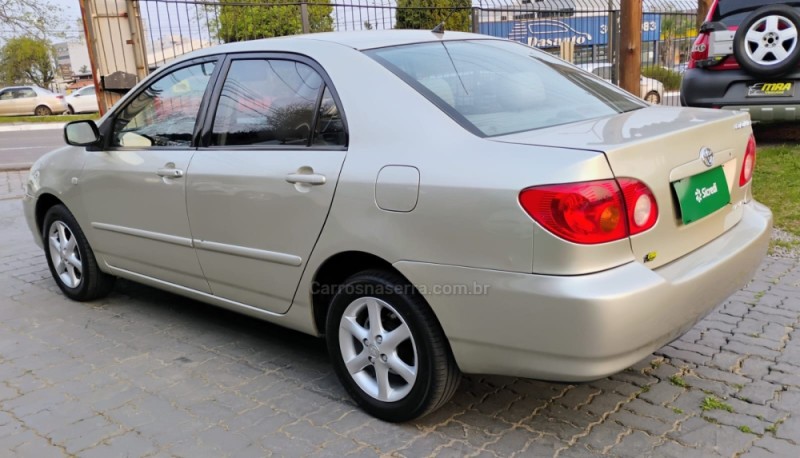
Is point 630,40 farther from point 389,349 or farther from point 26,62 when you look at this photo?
point 26,62

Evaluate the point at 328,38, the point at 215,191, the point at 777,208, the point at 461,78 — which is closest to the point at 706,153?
the point at 461,78

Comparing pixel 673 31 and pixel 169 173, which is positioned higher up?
pixel 673 31

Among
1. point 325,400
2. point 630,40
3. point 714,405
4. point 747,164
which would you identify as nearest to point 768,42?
point 630,40

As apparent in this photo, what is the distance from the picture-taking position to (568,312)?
2217mm

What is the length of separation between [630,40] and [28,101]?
101 ft

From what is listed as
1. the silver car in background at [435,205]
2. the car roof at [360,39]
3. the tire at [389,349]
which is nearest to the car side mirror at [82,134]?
the silver car in background at [435,205]

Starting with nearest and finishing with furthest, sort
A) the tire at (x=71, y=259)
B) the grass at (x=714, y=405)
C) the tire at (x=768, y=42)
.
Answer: the grass at (x=714, y=405)
the tire at (x=71, y=259)
the tire at (x=768, y=42)

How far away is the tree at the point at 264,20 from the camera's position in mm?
8555

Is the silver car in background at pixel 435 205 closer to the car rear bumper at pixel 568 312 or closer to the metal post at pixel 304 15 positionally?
the car rear bumper at pixel 568 312

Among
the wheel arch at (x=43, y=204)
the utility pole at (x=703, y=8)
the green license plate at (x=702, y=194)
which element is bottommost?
the wheel arch at (x=43, y=204)

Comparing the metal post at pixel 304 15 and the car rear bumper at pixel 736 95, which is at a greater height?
the metal post at pixel 304 15

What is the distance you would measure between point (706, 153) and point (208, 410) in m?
2.40

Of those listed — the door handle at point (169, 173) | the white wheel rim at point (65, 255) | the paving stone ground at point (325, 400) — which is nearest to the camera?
the paving stone ground at point (325, 400)

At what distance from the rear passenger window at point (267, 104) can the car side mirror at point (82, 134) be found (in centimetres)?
111
